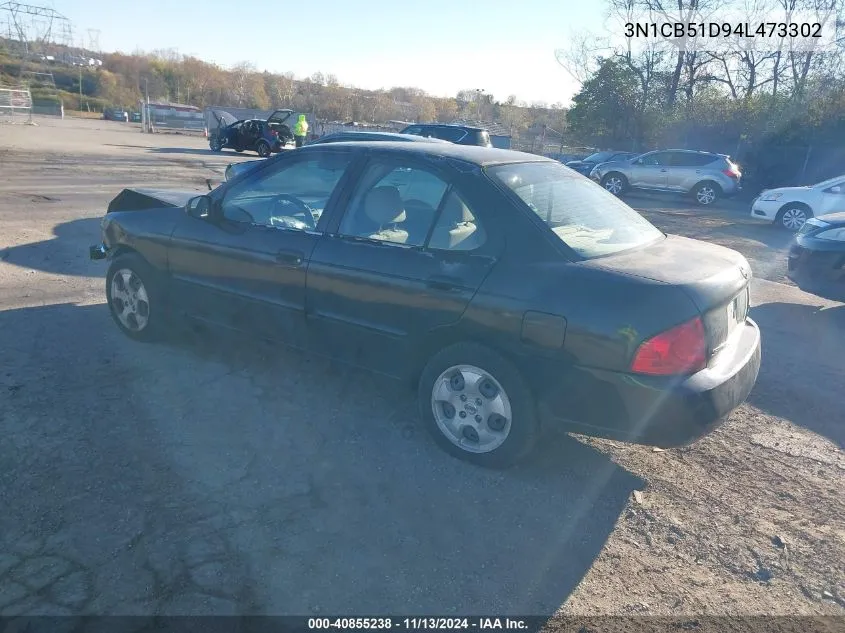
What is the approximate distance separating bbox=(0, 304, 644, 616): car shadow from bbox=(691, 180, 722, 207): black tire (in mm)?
17748

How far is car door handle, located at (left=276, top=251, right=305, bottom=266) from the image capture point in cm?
395

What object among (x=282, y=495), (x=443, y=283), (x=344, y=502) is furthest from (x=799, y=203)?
(x=282, y=495)

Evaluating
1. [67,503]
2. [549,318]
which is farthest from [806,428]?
[67,503]

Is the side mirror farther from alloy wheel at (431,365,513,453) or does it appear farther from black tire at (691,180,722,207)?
black tire at (691,180,722,207)

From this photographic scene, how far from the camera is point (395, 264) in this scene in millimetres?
3592

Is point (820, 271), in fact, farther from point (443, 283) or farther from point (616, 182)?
point (616, 182)

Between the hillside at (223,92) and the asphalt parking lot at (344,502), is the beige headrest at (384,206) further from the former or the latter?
the hillside at (223,92)

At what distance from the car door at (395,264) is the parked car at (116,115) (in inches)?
2214

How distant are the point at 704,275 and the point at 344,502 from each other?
218 centimetres

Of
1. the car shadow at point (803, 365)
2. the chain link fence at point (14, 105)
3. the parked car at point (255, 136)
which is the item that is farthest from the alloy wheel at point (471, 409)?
the chain link fence at point (14, 105)

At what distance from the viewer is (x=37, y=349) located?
4695 mm

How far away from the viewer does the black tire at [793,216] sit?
13.8 meters

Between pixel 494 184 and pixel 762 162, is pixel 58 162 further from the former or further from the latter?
pixel 762 162

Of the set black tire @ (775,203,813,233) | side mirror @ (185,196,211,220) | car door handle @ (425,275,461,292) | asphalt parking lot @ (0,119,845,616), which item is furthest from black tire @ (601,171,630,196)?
car door handle @ (425,275,461,292)
